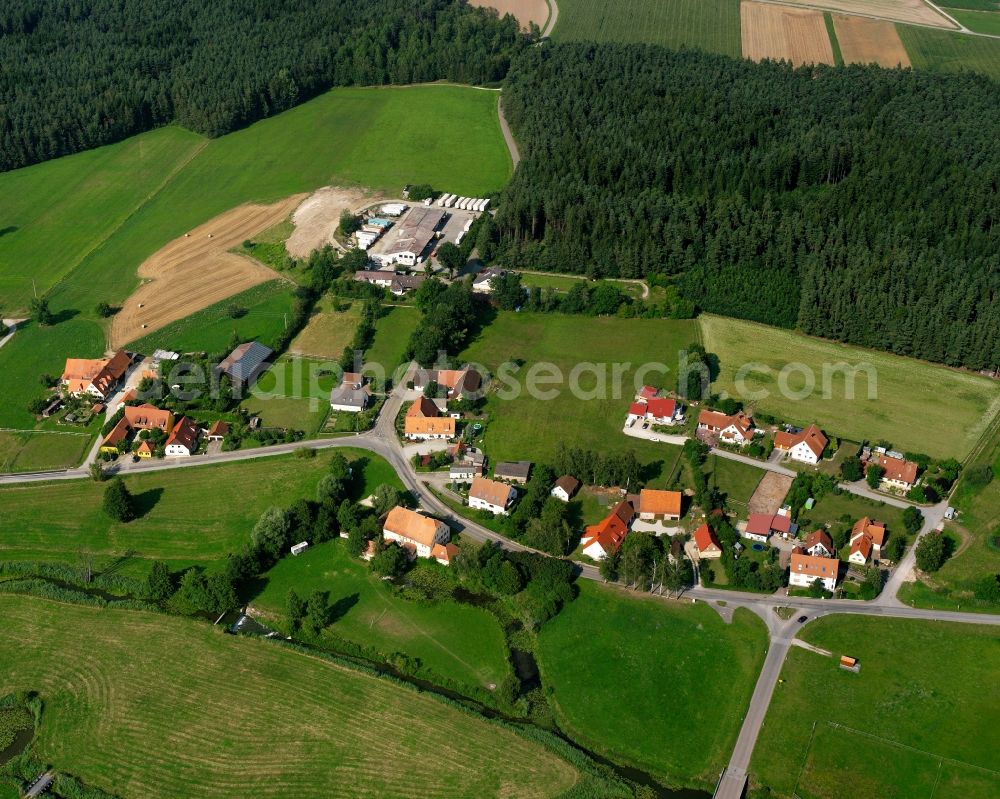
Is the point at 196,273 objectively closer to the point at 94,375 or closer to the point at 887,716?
the point at 94,375

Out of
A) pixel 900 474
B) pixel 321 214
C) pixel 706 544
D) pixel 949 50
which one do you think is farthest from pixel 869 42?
pixel 706 544

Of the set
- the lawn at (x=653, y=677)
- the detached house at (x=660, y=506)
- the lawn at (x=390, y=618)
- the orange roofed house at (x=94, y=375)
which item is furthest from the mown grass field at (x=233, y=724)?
the orange roofed house at (x=94, y=375)

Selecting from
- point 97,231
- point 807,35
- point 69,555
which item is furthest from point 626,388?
point 807,35

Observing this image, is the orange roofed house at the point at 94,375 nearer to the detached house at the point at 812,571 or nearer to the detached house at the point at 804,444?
the detached house at the point at 804,444

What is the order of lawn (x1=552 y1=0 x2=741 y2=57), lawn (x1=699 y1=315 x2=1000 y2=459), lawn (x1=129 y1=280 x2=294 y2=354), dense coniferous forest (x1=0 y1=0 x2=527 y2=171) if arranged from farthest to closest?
lawn (x1=552 y1=0 x2=741 y2=57), dense coniferous forest (x1=0 y1=0 x2=527 y2=171), lawn (x1=129 y1=280 x2=294 y2=354), lawn (x1=699 y1=315 x2=1000 y2=459)

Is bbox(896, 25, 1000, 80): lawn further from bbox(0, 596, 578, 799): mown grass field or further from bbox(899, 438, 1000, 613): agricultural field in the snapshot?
bbox(0, 596, 578, 799): mown grass field

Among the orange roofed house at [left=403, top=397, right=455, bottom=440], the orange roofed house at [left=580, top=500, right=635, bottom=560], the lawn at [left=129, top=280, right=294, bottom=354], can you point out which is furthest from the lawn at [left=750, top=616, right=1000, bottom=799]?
the lawn at [left=129, top=280, right=294, bottom=354]
